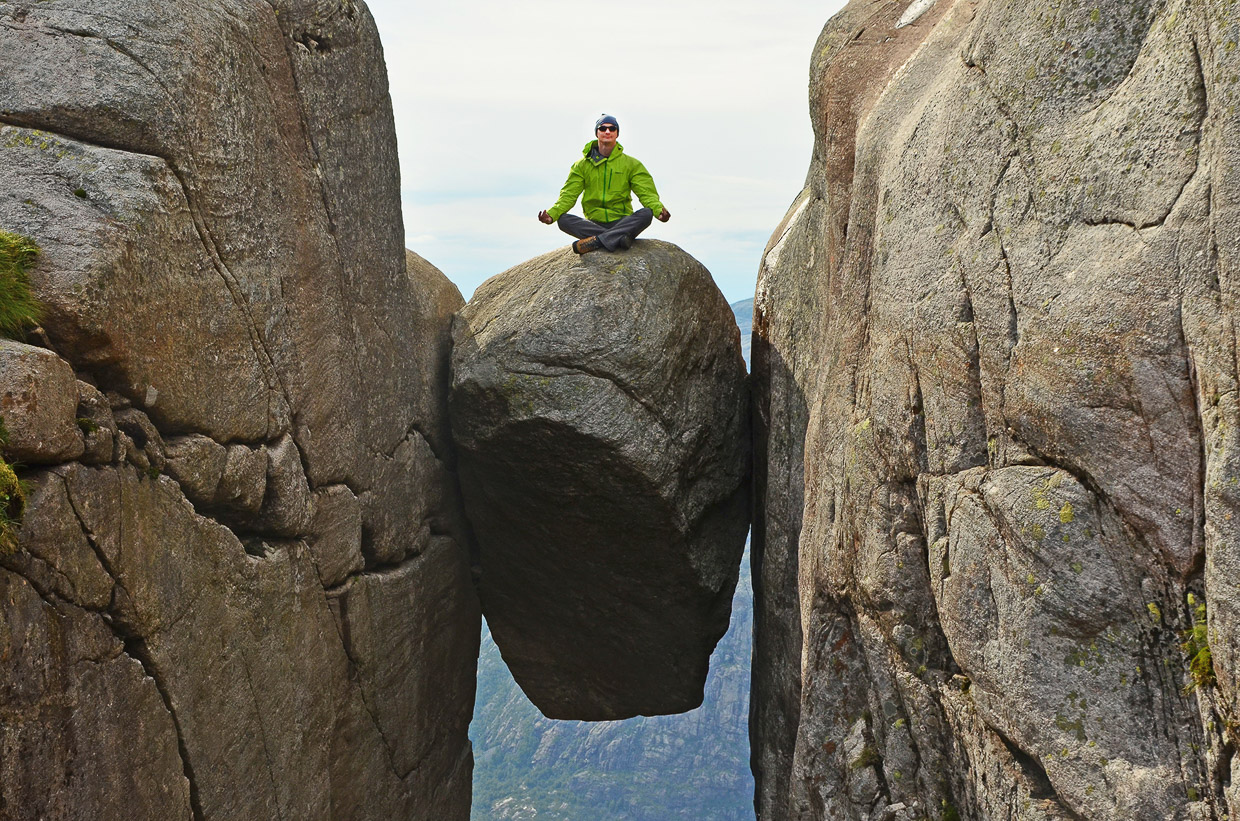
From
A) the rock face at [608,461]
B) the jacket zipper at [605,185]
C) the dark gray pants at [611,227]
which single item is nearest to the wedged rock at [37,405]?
the rock face at [608,461]

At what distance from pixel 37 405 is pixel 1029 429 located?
8513 millimetres

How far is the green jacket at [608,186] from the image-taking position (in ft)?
54.0

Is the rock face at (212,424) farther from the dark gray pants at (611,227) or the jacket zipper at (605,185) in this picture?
the jacket zipper at (605,185)

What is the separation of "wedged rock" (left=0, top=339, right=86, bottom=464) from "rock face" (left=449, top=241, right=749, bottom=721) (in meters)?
7.12

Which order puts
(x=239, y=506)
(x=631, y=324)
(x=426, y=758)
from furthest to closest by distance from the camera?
(x=426, y=758)
(x=631, y=324)
(x=239, y=506)

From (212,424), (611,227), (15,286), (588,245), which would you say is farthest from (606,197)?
(15,286)

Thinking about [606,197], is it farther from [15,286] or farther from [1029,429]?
[15,286]

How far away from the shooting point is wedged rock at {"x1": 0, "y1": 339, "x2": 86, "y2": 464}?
816cm

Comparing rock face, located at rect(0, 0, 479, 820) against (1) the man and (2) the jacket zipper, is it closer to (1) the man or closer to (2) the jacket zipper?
(1) the man

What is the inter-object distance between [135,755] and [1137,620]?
9016mm

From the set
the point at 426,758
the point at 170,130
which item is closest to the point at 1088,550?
the point at 170,130

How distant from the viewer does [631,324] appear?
15305 millimetres

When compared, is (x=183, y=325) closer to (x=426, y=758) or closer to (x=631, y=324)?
(x=631, y=324)

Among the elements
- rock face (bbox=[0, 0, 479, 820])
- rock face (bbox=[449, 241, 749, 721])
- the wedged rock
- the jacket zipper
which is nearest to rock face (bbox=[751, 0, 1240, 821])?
rock face (bbox=[449, 241, 749, 721])
